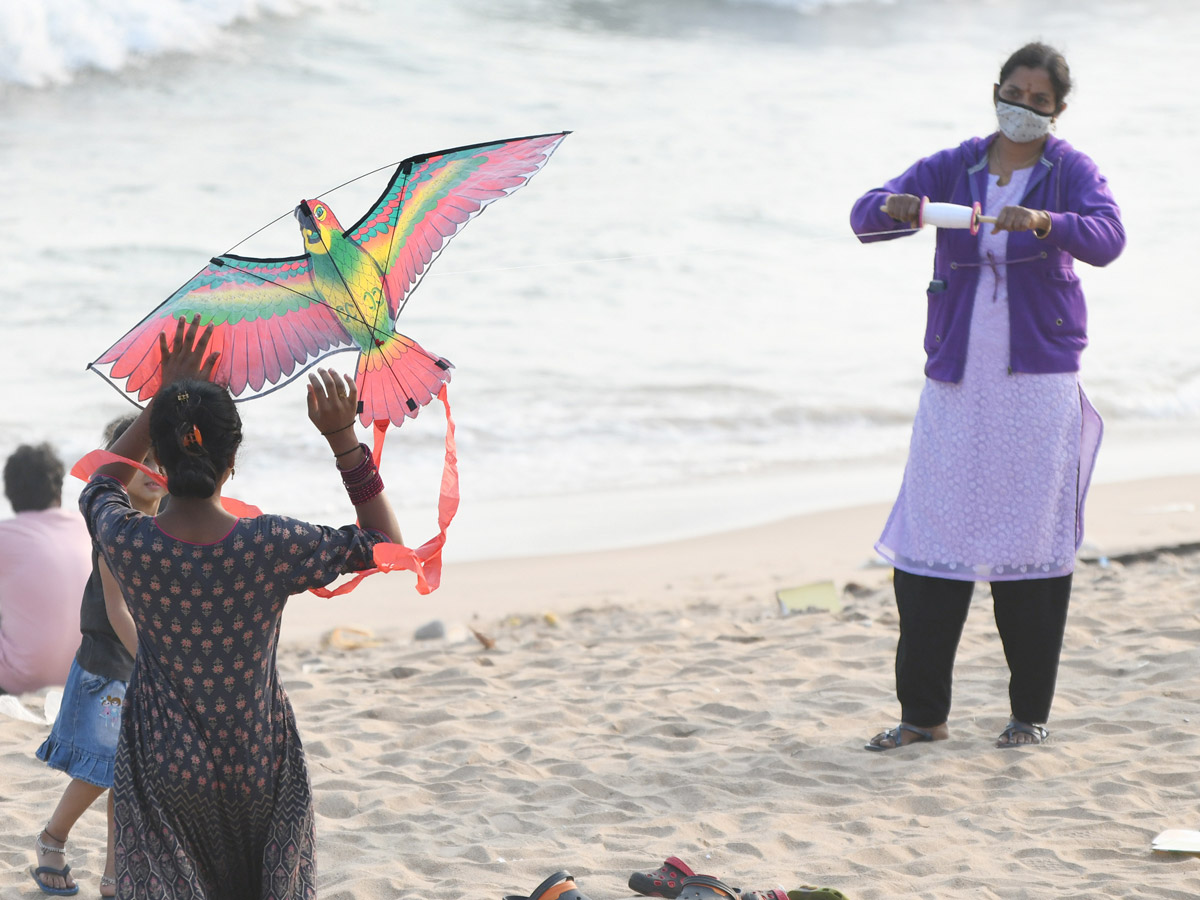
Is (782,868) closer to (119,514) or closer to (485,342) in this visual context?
(119,514)

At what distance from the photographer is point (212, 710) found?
2312 millimetres

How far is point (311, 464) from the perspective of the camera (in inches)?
327

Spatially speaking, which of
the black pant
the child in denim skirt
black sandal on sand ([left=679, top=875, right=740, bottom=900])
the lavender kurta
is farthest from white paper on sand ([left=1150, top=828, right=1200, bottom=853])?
the child in denim skirt

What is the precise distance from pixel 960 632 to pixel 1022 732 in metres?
0.37

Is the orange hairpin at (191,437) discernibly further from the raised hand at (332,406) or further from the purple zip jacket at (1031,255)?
the purple zip jacket at (1031,255)

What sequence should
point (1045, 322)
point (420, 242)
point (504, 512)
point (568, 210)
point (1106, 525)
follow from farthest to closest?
point (568, 210)
point (504, 512)
point (1106, 525)
point (1045, 322)
point (420, 242)

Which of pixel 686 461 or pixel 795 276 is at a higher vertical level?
pixel 795 276

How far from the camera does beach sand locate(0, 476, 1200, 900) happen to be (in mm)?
3311

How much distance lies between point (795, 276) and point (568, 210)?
2947mm

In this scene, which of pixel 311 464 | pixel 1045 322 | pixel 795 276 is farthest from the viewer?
pixel 795 276

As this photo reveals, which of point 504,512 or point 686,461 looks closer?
point 504,512

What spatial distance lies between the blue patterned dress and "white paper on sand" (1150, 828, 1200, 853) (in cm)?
206

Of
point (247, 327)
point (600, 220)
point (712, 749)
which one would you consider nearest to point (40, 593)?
point (712, 749)

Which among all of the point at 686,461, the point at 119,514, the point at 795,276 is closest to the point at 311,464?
the point at 686,461
